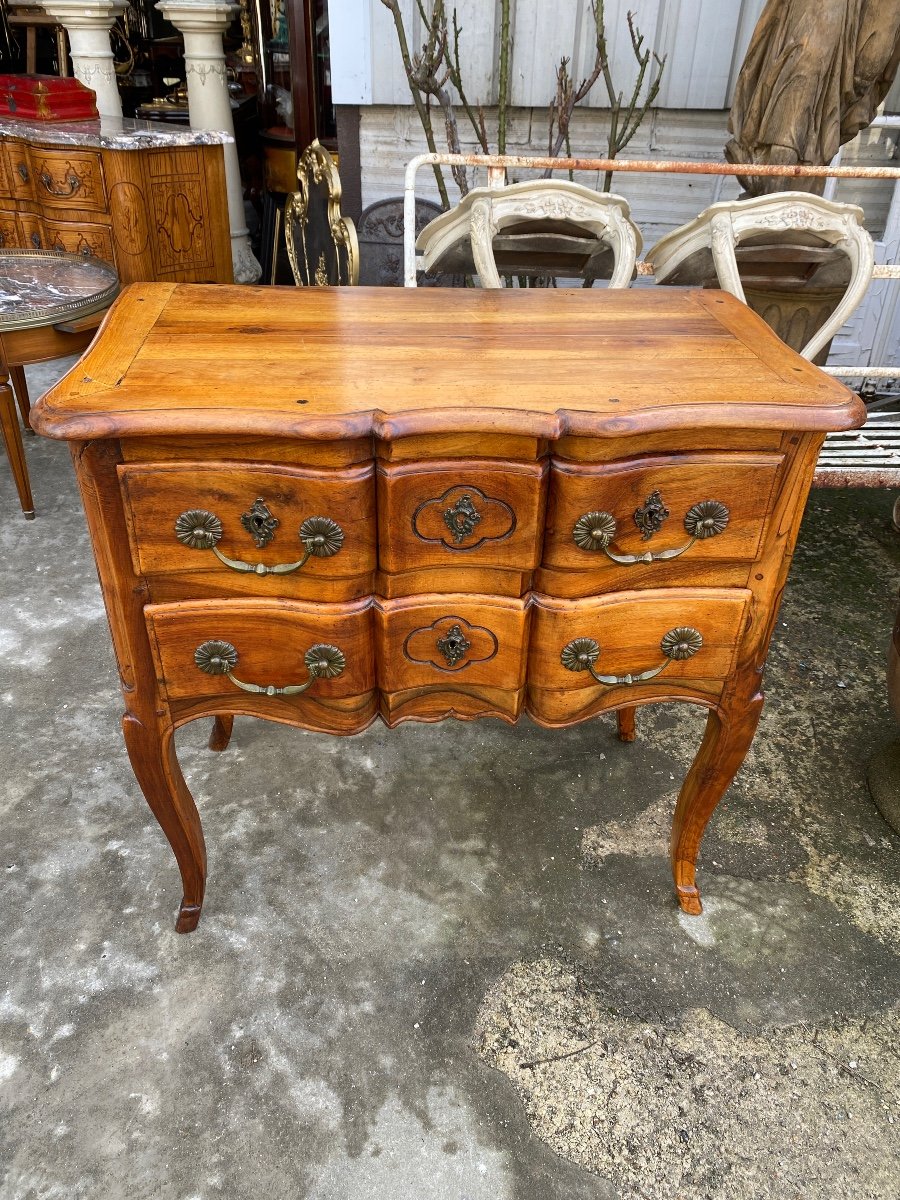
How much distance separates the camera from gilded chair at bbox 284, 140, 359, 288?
2.34 m

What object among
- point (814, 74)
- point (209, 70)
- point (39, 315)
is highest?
point (814, 74)

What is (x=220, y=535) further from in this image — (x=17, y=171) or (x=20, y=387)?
(x=17, y=171)

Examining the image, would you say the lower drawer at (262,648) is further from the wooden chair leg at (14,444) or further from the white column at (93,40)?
the white column at (93,40)

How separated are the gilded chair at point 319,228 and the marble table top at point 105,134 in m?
2.08

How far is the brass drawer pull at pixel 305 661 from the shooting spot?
4.73 ft

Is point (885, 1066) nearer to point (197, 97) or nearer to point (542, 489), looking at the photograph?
point (542, 489)

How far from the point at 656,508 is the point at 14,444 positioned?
106 inches

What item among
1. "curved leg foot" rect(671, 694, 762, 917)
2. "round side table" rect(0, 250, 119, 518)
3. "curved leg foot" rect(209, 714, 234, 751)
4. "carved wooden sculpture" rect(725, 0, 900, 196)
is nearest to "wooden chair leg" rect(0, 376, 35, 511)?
"round side table" rect(0, 250, 119, 518)

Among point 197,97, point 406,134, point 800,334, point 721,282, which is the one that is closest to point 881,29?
point 800,334

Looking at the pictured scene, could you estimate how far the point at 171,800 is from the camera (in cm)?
165

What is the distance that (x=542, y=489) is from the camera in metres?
1.34

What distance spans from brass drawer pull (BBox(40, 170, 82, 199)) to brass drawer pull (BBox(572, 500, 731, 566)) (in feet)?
12.6

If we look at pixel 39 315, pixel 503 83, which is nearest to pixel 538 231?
pixel 503 83

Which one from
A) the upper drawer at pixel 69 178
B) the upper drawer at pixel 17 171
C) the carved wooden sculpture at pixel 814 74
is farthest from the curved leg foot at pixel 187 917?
the upper drawer at pixel 17 171
